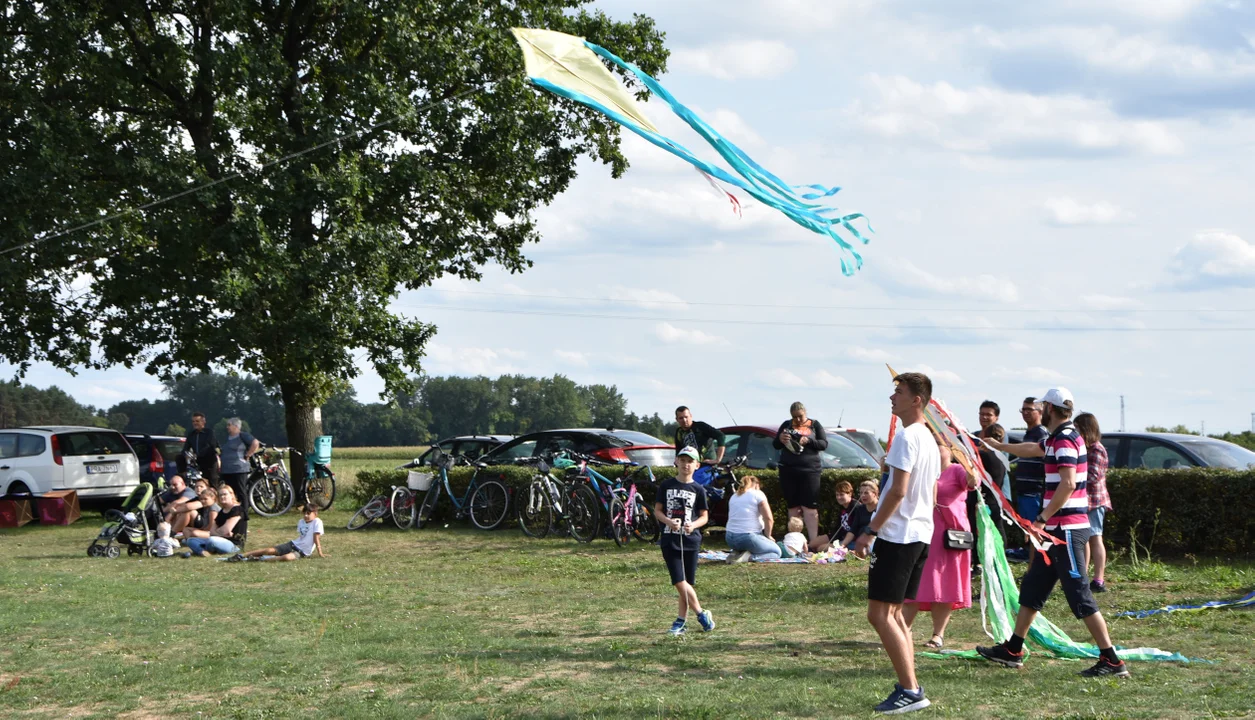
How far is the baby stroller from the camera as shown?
16.2 metres

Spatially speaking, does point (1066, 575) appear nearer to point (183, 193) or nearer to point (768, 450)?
point (768, 450)

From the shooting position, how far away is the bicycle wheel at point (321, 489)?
2230cm

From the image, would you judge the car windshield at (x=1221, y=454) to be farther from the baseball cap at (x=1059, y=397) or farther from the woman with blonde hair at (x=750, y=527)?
the baseball cap at (x=1059, y=397)

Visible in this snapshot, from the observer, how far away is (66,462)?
20797mm

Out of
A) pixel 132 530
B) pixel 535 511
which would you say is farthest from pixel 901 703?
pixel 132 530

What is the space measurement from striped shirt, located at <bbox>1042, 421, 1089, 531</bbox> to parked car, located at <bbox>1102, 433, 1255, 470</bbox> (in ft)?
27.0

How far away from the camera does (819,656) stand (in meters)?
8.26

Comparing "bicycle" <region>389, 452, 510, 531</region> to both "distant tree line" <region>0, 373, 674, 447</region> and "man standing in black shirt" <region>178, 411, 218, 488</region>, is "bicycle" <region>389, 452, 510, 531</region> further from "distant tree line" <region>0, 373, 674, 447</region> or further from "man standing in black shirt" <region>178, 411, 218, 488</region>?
"distant tree line" <region>0, 373, 674, 447</region>

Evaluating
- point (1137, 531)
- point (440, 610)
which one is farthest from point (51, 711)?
point (1137, 531)

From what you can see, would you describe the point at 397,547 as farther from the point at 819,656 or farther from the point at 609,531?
the point at 819,656

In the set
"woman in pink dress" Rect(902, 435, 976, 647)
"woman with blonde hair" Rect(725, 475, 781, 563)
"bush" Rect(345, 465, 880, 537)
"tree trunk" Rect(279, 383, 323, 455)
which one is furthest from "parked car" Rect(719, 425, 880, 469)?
"tree trunk" Rect(279, 383, 323, 455)

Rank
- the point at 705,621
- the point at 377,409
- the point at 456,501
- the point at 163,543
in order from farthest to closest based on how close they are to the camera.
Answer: the point at 377,409, the point at 456,501, the point at 163,543, the point at 705,621

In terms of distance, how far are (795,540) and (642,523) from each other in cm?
293

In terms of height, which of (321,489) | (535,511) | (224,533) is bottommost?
(224,533)
